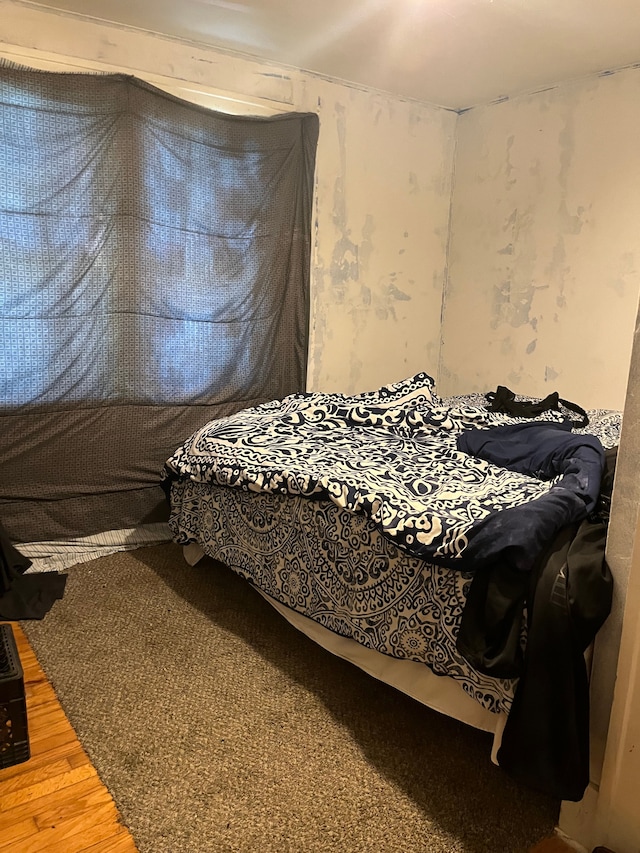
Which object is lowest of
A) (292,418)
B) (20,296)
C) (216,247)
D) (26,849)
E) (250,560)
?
(26,849)

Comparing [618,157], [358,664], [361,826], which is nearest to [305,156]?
[618,157]

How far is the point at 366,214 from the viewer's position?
3600 millimetres

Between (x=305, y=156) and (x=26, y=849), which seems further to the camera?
(x=305, y=156)

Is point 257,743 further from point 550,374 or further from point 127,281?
point 550,374

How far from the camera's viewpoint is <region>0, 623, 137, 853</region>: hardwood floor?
1.38m

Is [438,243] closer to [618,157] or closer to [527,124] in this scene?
[527,124]

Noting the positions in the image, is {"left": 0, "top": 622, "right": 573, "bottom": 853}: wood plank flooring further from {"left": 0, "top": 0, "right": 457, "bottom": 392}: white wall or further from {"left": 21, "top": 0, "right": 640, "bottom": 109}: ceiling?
{"left": 21, "top": 0, "right": 640, "bottom": 109}: ceiling

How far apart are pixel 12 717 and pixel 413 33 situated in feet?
9.34

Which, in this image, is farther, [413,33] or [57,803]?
[413,33]

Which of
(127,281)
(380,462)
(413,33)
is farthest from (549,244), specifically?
(127,281)

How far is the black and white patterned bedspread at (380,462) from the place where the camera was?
5.32ft

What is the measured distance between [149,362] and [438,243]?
6.62 feet

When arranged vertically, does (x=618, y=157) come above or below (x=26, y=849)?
above

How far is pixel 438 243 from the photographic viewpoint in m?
3.94
